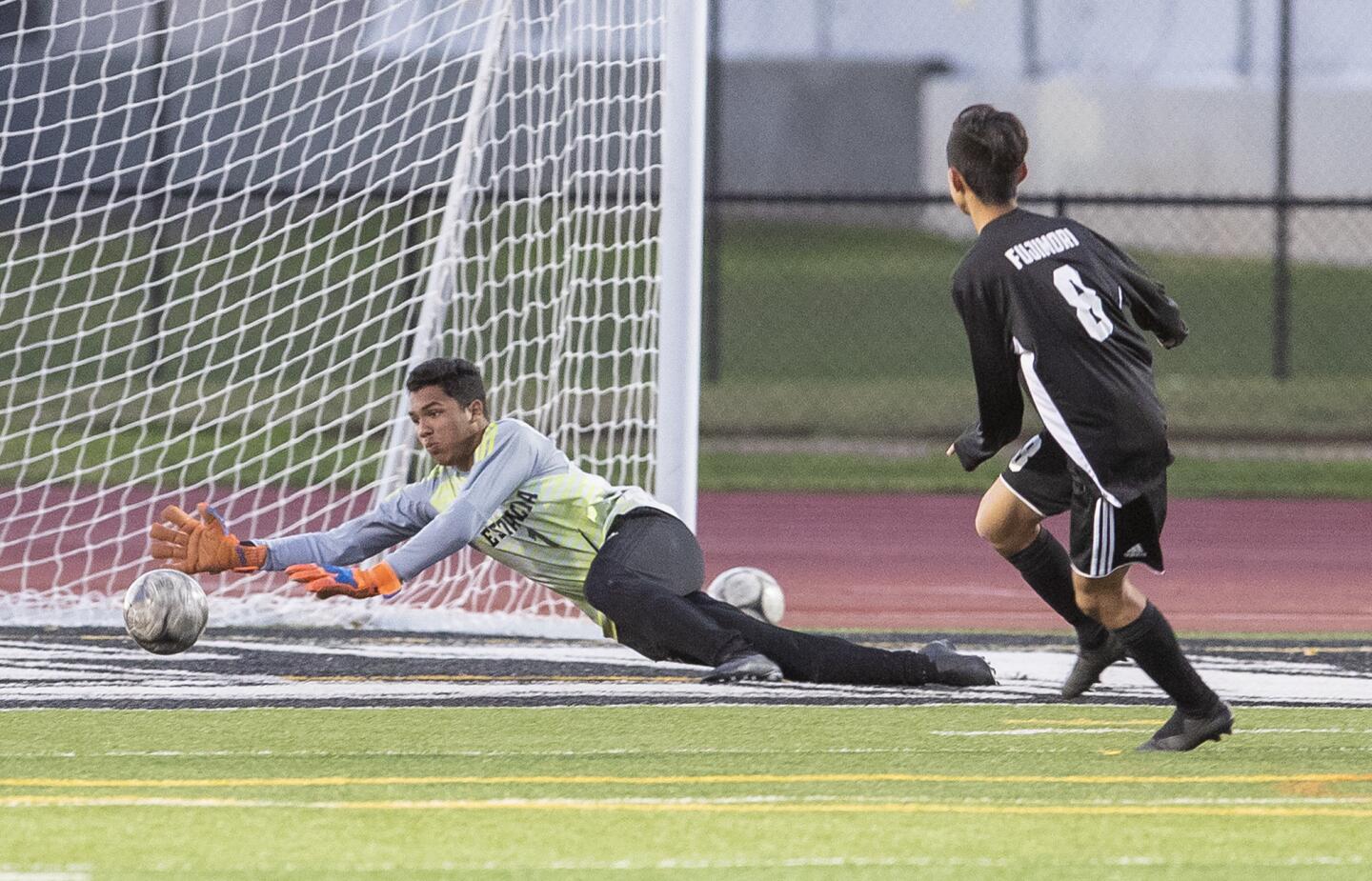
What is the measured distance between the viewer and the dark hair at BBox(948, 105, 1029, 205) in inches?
234

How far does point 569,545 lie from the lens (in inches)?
282

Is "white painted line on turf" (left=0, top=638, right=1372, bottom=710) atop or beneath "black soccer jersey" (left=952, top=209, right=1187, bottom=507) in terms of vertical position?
beneath

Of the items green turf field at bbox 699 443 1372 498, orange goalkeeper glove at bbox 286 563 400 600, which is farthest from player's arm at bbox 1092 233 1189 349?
green turf field at bbox 699 443 1372 498

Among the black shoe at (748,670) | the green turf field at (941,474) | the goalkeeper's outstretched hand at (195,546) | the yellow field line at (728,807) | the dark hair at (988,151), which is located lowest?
the yellow field line at (728,807)

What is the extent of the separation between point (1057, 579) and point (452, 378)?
1893 mm

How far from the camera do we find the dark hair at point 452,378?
6805 millimetres

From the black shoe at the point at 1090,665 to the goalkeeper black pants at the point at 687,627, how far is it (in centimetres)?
47

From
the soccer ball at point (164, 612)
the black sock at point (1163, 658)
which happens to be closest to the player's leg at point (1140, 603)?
the black sock at point (1163, 658)

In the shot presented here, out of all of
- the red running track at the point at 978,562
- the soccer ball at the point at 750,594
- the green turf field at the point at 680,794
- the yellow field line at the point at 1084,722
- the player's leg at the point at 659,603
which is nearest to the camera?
the green turf field at the point at 680,794

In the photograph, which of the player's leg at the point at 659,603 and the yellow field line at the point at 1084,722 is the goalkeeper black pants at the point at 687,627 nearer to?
the player's leg at the point at 659,603

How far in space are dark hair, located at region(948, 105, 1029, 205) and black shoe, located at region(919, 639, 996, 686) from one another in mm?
1741

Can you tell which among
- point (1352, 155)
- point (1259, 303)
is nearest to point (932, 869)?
point (1259, 303)

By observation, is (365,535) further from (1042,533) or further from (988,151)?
(988,151)

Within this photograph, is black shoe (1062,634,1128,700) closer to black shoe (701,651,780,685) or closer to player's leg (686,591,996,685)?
player's leg (686,591,996,685)
